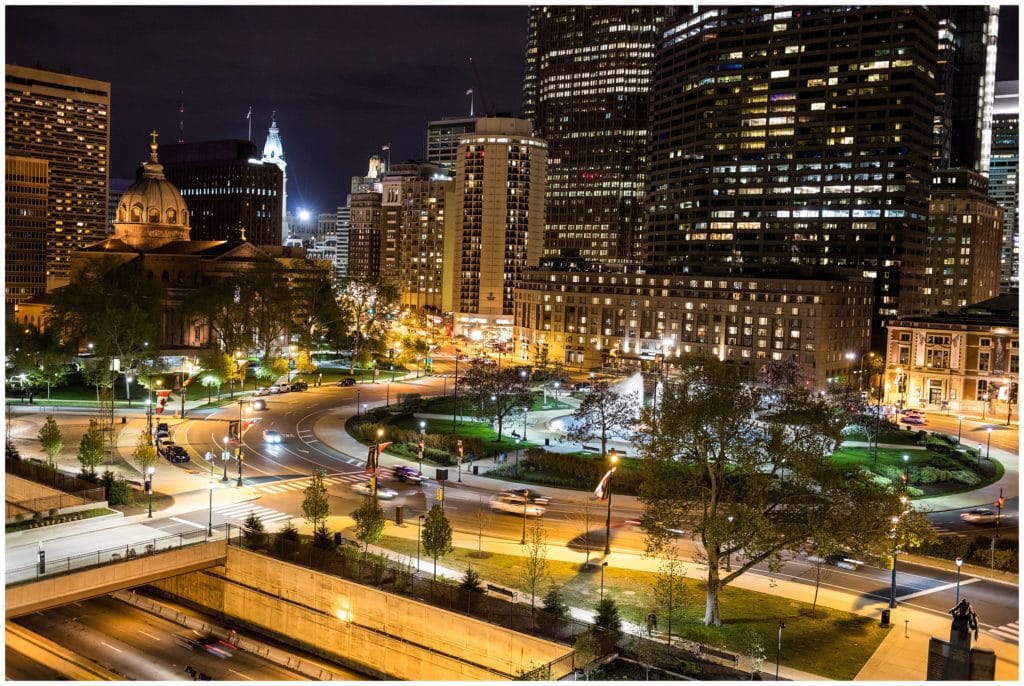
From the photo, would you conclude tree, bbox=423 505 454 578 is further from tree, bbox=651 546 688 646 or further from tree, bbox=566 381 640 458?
tree, bbox=566 381 640 458

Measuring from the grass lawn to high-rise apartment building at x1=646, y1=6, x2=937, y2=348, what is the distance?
10580 cm

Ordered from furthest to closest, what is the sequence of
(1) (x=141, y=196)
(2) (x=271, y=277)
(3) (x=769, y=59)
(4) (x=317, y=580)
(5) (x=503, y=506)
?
(3) (x=769, y=59) < (1) (x=141, y=196) < (2) (x=271, y=277) < (5) (x=503, y=506) < (4) (x=317, y=580)

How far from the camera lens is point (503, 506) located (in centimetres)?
5550

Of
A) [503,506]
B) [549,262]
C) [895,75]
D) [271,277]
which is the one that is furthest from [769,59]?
[503,506]

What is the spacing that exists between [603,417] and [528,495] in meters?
14.4

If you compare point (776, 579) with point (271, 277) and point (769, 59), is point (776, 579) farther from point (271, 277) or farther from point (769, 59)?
point (769, 59)

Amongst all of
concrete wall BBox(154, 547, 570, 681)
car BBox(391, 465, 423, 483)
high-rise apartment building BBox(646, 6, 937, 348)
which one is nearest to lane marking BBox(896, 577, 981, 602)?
concrete wall BBox(154, 547, 570, 681)

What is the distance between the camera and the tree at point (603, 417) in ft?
237

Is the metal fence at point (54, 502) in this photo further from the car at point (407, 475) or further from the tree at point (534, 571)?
the tree at point (534, 571)

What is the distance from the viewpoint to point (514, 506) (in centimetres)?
5553

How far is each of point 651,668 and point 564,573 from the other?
39.6ft

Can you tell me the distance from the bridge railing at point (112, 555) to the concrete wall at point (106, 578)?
0.93 feet

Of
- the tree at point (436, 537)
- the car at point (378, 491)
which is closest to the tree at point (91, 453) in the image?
the car at point (378, 491)

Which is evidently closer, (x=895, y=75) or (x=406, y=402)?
(x=406, y=402)
